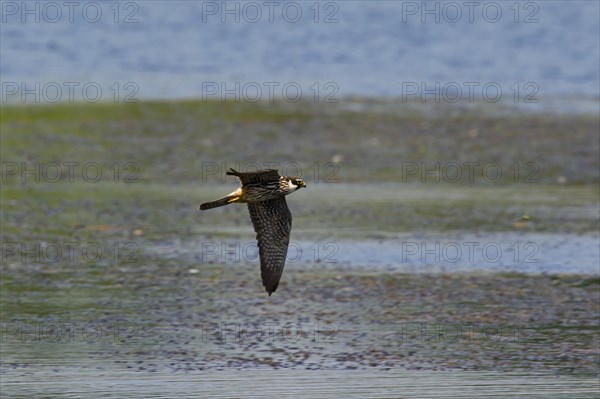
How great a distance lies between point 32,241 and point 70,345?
10.9ft

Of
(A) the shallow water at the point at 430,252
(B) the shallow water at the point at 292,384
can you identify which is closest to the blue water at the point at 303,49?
(A) the shallow water at the point at 430,252

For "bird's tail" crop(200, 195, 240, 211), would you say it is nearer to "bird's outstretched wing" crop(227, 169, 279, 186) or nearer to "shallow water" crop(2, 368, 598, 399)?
"bird's outstretched wing" crop(227, 169, 279, 186)

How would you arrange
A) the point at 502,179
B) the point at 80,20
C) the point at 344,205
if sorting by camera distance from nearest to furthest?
the point at 344,205
the point at 502,179
the point at 80,20

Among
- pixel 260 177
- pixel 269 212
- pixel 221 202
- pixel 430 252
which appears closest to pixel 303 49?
pixel 430 252

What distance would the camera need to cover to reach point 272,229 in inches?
398

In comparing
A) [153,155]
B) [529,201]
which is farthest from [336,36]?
[529,201]

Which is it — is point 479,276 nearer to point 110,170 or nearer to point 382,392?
point 382,392

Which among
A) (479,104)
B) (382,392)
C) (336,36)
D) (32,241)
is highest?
(336,36)

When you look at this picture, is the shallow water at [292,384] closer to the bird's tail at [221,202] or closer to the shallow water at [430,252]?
the bird's tail at [221,202]

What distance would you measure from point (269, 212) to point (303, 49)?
18892 mm

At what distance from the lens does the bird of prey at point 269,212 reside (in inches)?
381

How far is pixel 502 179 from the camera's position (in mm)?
16844

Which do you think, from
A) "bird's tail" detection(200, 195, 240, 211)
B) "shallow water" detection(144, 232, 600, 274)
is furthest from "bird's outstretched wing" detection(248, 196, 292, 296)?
"shallow water" detection(144, 232, 600, 274)

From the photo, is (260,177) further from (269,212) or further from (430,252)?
(430,252)
